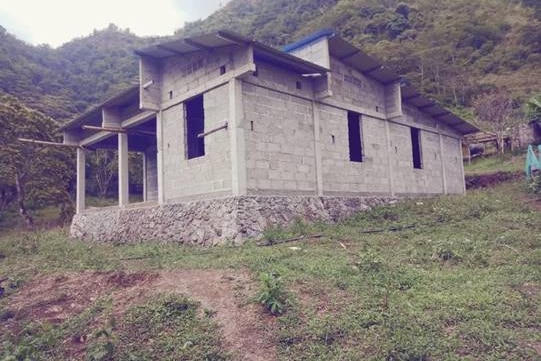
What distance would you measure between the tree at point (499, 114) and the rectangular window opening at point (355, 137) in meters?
16.4

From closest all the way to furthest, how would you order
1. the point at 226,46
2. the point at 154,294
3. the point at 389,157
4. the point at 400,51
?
the point at 154,294 < the point at 226,46 < the point at 389,157 < the point at 400,51

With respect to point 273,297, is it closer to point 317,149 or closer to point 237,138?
point 237,138

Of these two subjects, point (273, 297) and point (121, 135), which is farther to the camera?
point (121, 135)

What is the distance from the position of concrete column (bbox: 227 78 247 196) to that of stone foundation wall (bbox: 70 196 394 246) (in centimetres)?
37

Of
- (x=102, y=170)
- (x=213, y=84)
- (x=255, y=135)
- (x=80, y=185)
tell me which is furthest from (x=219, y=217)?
(x=102, y=170)

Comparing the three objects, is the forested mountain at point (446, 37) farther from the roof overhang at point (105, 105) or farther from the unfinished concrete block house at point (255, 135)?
the roof overhang at point (105, 105)

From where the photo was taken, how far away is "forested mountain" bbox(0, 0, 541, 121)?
34.2 meters

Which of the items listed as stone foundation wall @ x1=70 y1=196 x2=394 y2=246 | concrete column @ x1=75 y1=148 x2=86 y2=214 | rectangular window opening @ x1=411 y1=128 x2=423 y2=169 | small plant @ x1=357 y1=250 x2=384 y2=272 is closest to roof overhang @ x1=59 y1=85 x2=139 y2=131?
concrete column @ x1=75 y1=148 x2=86 y2=214

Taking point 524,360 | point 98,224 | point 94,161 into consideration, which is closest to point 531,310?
point 524,360

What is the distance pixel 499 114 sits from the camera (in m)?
Result: 27.3

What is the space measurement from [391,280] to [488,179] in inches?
703

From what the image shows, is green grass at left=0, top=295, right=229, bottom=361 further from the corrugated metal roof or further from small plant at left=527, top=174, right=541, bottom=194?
small plant at left=527, top=174, right=541, bottom=194

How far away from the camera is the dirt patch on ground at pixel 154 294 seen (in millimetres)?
5027

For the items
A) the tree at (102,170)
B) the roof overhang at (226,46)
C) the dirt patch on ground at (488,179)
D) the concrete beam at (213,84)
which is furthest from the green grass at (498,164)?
the tree at (102,170)
